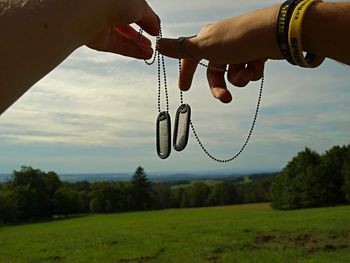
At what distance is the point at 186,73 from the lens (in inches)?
52.1

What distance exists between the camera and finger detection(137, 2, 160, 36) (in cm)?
113

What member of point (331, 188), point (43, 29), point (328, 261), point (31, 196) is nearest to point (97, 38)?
point (43, 29)

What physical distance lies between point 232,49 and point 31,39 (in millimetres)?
570

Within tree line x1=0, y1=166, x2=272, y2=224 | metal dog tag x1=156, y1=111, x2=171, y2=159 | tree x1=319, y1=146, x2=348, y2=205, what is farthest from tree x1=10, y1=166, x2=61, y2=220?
metal dog tag x1=156, y1=111, x2=171, y2=159

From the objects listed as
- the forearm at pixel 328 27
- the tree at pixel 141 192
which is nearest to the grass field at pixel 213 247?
the forearm at pixel 328 27

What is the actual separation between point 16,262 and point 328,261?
8.75 m

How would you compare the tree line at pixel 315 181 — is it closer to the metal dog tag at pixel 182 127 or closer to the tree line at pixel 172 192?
the tree line at pixel 172 192

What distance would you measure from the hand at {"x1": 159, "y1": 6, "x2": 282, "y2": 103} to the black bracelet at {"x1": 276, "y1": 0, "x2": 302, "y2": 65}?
0.02 m

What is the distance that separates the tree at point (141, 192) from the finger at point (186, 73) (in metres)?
57.9

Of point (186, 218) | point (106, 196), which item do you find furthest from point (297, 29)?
point (106, 196)

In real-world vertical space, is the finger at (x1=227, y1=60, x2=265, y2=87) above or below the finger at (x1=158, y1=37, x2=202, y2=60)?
below

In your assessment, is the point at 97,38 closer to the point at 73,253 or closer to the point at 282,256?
the point at 282,256

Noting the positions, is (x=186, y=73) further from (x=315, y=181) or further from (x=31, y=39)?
(x=315, y=181)

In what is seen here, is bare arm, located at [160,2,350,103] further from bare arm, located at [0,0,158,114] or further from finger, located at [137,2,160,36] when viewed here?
bare arm, located at [0,0,158,114]
